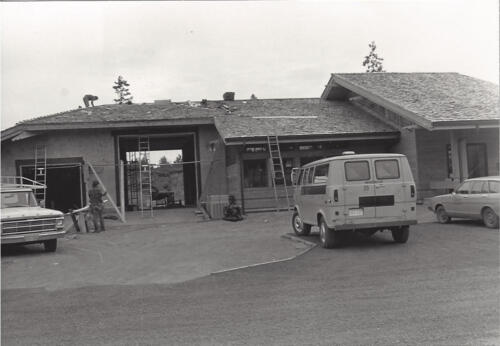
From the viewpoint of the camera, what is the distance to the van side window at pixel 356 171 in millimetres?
11148

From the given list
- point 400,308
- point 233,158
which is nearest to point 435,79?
point 233,158

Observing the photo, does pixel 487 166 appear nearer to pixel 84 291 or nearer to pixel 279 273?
pixel 279 273

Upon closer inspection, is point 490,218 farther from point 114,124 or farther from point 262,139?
point 114,124

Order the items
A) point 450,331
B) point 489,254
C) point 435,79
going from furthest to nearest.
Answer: point 435,79
point 489,254
point 450,331

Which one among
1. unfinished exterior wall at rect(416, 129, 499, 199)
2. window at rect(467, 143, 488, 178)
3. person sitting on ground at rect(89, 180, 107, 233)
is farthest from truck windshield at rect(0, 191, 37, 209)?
window at rect(467, 143, 488, 178)

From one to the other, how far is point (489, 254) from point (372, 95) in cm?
1308

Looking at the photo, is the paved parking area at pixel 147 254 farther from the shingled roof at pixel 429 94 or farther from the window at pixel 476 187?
the shingled roof at pixel 429 94

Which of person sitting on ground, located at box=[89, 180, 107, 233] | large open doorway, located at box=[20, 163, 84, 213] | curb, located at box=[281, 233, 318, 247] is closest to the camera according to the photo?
curb, located at box=[281, 233, 318, 247]

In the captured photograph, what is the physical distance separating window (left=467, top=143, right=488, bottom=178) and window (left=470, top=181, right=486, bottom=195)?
25.9 ft

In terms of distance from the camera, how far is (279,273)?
909 centimetres

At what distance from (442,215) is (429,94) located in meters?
8.87

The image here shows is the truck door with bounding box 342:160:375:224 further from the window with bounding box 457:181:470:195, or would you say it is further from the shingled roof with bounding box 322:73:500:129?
the shingled roof with bounding box 322:73:500:129

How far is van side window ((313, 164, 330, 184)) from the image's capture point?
11.6 metres

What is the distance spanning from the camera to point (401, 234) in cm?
1159
